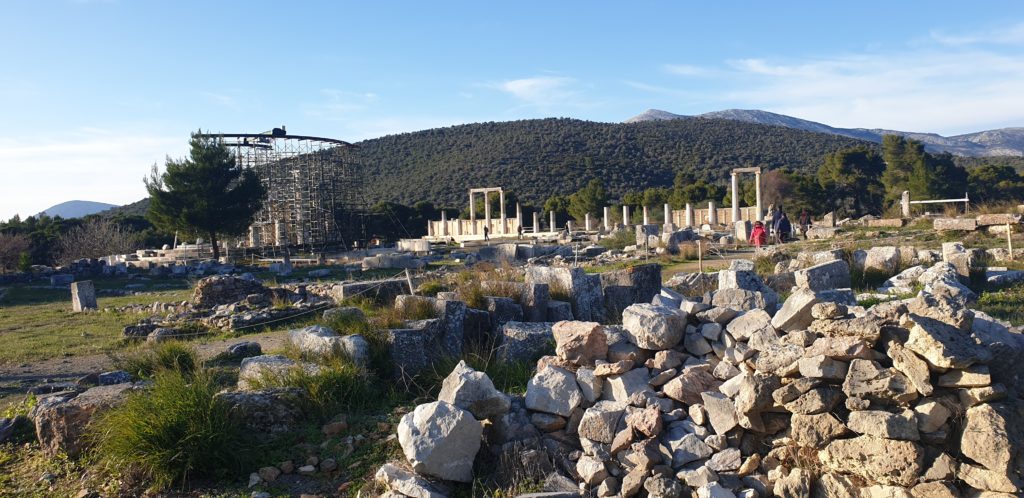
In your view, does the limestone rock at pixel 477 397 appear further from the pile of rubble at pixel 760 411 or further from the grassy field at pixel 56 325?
the grassy field at pixel 56 325

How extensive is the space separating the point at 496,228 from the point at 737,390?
167 feet

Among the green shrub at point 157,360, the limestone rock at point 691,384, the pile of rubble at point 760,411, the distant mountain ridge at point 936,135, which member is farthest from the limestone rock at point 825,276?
the distant mountain ridge at point 936,135

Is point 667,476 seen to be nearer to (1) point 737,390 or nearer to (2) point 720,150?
(1) point 737,390

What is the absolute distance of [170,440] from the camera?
18.8 ft

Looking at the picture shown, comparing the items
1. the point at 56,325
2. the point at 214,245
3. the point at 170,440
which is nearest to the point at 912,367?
the point at 170,440

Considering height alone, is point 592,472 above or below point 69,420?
below

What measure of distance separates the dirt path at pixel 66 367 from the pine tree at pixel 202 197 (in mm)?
31365

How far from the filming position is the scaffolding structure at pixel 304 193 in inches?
1992

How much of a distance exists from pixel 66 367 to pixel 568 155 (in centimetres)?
7339

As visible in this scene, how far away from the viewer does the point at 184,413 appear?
5812mm

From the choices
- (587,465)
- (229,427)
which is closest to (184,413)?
(229,427)

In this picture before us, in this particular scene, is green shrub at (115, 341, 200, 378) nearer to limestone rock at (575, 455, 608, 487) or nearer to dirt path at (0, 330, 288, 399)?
A: dirt path at (0, 330, 288, 399)

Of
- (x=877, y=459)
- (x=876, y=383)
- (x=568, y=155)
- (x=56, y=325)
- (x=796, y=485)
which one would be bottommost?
(x=56, y=325)

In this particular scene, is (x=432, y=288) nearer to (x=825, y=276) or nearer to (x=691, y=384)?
(x=825, y=276)
